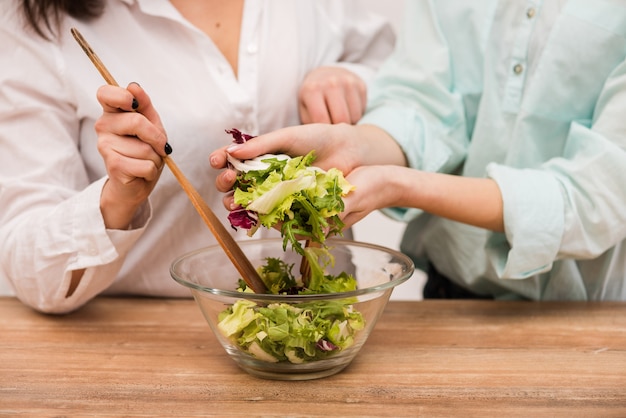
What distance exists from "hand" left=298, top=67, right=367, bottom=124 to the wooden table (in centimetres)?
35

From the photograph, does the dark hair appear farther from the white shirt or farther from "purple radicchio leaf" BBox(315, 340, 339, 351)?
"purple radicchio leaf" BBox(315, 340, 339, 351)

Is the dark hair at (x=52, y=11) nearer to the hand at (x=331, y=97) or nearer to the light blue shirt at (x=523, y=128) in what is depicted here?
the hand at (x=331, y=97)

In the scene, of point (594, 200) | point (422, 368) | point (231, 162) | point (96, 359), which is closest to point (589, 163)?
point (594, 200)

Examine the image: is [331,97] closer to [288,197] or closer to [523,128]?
[523,128]

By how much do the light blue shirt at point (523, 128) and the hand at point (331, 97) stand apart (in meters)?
0.04

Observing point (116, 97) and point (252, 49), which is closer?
point (116, 97)

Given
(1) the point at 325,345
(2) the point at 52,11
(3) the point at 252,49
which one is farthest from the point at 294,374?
(2) the point at 52,11

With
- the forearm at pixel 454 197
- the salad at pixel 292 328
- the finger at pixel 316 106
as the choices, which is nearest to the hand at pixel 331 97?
the finger at pixel 316 106

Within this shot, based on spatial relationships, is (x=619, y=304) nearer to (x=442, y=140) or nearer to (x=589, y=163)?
(x=589, y=163)

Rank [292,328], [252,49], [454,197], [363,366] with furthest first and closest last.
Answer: [252,49] → [454,197] → [363,366] → [292,328]

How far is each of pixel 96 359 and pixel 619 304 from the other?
878 mm

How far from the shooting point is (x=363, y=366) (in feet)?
3.31

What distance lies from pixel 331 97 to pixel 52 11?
50 centimetres

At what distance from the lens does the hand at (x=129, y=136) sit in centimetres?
99
